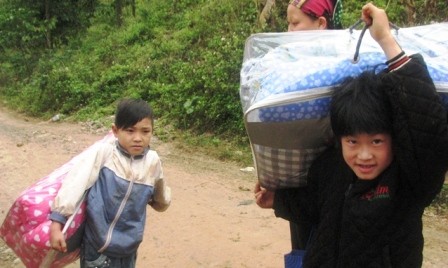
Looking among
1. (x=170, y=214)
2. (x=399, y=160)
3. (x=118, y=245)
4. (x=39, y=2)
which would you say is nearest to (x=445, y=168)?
(x=399, y=160)

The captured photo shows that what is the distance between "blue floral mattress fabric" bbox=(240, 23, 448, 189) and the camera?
1.59 m

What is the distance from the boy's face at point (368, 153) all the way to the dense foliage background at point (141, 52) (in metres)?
5.31

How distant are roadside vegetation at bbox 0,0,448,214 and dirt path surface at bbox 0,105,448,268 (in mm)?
579

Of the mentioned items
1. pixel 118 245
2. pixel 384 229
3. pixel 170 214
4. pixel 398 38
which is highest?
pixel 398 38

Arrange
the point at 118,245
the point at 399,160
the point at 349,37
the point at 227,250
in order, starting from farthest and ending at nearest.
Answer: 1. the point at 227,250
2. the point at 118,245
3. the point at 349,37
4. the point at 399,160

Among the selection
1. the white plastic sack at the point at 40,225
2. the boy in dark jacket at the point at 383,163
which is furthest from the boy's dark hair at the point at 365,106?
the white plastic sack at the point at 40,225

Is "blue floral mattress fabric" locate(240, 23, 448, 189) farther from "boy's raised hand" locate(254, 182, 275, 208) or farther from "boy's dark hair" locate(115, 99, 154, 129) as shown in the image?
"boy's dark hair" locate(115, 99, 154, 129)

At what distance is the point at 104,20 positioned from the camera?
1472cm

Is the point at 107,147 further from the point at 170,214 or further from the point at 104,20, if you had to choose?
the point at 104,20

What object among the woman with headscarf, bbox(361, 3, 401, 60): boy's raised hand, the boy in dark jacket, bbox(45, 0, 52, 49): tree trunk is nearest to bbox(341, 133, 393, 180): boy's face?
the boy in dark jacket

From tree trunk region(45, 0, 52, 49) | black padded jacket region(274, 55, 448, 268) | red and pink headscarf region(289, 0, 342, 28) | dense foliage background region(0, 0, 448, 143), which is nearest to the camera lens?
black padded jacket region(274, 55, 448, 268)

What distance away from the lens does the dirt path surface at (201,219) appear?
13.7 feet

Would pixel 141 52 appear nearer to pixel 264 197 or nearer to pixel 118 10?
pixel 118 10

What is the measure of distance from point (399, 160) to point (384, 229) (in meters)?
0.20
